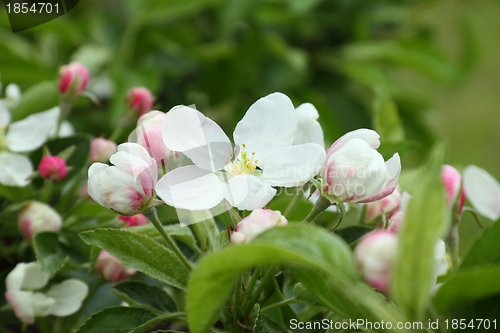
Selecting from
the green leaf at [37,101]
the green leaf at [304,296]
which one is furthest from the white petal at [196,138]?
the green leaf at [37,101]

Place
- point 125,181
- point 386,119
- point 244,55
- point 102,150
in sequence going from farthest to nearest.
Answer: point 244,55 → point 386,119 → point 102,150 → point 125,181

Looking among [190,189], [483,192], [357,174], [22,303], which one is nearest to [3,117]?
[22,303]

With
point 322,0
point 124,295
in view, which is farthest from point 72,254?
point 322,0

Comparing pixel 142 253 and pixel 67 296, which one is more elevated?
pixel 142 253

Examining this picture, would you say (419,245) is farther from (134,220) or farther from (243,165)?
(134,220)

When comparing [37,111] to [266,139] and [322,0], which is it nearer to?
[266,139]

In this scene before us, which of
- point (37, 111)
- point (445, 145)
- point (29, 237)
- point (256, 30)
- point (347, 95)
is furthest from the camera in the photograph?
point (347, 95)
